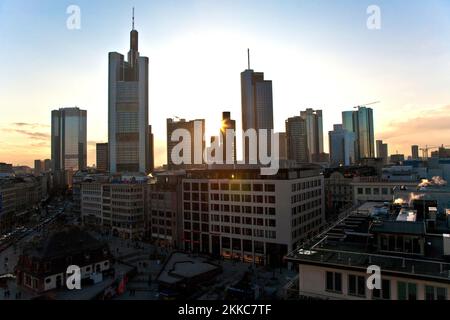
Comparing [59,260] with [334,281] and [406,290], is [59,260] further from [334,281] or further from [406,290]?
[406,290]

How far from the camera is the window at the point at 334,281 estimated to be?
15.5m

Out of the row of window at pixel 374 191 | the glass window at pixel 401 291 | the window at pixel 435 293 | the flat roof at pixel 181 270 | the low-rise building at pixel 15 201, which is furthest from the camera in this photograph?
the low-rise building at pixel 15 201

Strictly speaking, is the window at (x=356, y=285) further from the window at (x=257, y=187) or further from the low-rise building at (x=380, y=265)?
the window at (x=257, y=187)

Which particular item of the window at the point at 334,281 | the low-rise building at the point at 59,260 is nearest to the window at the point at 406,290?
the window at the point at 334,281

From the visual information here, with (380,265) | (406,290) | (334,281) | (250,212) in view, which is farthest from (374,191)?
(406,290)

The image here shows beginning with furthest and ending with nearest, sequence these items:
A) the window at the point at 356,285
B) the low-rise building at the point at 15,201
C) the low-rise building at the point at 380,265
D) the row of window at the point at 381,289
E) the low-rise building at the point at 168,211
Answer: the low-rise building at the point at 15,201, the low-rise building at the point at 168,211, the window at the point at 356,285, the low-rise building at the point at 380,265, the row of window at the point at 381,289

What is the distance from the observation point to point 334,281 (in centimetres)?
1562

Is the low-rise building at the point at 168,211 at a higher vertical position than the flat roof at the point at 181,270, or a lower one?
higher

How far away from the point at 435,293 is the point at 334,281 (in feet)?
13.3

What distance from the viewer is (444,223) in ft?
76.3

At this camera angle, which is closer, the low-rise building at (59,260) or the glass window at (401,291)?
the glass window at (401,291)

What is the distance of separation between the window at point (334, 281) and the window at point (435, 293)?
3.51 m
